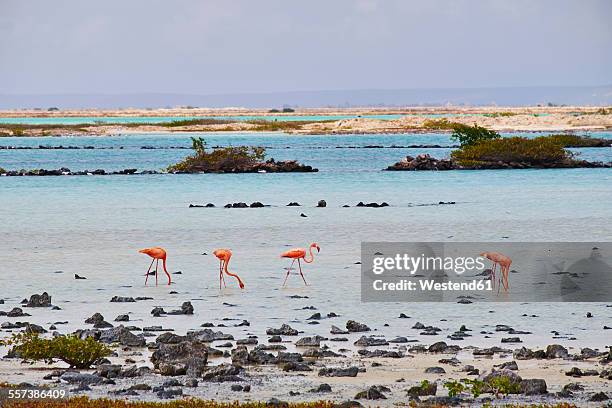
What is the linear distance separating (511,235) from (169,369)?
18.7m

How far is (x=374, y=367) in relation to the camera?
14.1 meters

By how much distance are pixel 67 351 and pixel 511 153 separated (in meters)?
53.5

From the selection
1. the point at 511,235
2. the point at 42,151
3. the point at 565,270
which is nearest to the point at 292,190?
the point at 511,235

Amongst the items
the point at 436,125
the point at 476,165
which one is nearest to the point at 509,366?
the point at 476,165

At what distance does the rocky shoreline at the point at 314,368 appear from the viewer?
12516 mm

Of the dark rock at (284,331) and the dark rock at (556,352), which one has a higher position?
the dark rock at (556,352)

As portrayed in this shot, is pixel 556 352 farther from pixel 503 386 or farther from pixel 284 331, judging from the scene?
pixel 284 331

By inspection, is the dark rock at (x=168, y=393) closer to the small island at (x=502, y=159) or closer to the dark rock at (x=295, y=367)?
the dark rock at (x=295, y=367)

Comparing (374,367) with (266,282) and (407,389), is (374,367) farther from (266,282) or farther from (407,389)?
(266,282)

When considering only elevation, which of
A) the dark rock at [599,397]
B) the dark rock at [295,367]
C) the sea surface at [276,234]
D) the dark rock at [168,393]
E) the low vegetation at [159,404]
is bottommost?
the sea surface at [276,234]

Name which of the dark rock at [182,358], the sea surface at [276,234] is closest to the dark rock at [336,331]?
the sea surface at [276,234]

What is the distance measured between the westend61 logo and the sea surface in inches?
24.8

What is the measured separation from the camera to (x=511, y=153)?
65.2 metres

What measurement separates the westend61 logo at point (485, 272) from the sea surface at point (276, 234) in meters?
0.63
